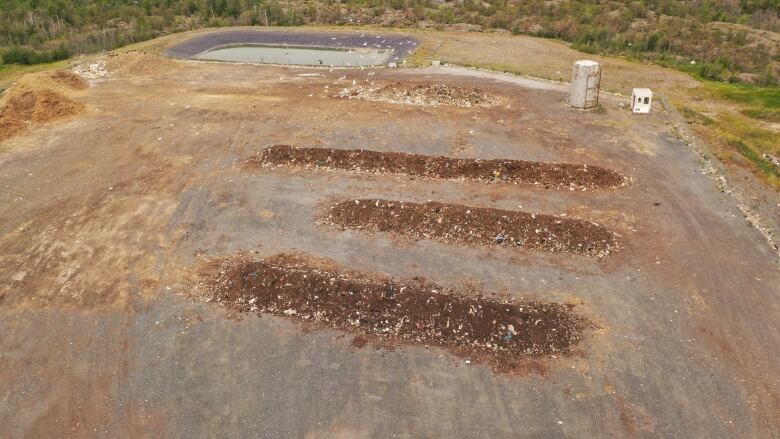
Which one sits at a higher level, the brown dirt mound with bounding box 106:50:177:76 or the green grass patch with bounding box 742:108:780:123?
the brown dirt mound with bounding box 106:50:177:76

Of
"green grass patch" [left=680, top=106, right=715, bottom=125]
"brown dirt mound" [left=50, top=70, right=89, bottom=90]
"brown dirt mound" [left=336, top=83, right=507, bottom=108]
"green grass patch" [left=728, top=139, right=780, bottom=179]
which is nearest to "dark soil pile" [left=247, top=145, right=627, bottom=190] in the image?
"green grass patch" [left=728, top=139, right=780, bottom=179]

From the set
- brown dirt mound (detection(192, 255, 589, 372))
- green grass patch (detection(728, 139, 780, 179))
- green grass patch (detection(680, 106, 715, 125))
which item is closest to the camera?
brown dirt mound (detection(192, 255, 589, 372))

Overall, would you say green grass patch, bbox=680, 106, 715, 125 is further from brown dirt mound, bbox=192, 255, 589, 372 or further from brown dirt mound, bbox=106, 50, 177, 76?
brown dirt mound, bbox=106, 50, 177, 76

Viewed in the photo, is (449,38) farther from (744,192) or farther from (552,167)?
(744,192)

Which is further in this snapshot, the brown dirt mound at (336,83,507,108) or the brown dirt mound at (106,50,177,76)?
the brown dirt mound at (106,50,177,76)

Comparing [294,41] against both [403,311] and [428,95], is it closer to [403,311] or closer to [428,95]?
[428,95]

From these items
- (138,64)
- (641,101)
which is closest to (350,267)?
(641,101)

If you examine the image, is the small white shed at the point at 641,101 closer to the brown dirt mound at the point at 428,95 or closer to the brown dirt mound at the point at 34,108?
the brown dirt mound at the point at 428,95

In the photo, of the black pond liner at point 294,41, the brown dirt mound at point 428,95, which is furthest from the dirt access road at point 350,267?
the black pond liner at point 294,41
